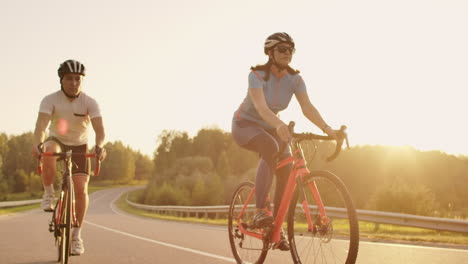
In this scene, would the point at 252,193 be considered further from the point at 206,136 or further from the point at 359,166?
the point at 206,136

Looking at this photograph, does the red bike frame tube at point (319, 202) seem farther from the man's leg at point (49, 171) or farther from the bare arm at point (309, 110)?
the man's leg at point (49, 171)

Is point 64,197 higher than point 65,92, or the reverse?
point 65,92

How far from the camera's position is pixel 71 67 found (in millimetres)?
6945

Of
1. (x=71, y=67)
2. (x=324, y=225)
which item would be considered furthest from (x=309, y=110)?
(x=71, y=67)

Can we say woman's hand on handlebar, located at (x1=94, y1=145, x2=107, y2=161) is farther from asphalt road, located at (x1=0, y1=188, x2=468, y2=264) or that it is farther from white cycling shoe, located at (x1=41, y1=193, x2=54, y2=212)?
asphalt road, located at (x1=0, y1=188, x2=468, y2=264)

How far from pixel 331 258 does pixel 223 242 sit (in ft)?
16.7

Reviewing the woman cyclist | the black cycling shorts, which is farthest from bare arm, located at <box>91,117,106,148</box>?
the woman cyclist

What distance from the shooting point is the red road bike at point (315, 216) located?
179 inches

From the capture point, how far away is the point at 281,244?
18.4 ft

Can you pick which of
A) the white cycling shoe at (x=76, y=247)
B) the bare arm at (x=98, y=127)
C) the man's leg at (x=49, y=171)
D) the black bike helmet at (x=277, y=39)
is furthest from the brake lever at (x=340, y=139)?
the man's leg at (x=49, y=171)

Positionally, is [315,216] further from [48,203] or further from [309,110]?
[48,203]

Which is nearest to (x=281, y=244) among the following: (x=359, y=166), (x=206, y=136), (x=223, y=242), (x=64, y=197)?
(x=64, y=197)

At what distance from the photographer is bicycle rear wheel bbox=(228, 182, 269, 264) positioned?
6250mm

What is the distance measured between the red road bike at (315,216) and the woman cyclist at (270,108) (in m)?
0.14
